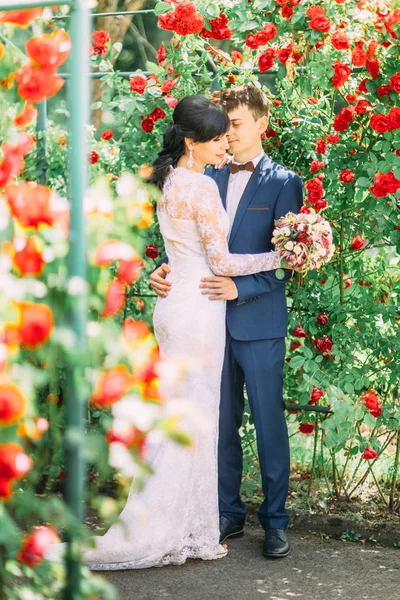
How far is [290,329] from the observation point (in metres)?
4.01

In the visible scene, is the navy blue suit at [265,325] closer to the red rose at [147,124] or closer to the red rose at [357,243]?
the red rose at [357,243]

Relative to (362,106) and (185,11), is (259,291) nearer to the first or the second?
(362,106)

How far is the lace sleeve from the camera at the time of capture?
3.34 m

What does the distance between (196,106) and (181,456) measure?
138 cm

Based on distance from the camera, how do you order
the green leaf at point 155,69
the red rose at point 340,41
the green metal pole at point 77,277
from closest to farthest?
the green metal pole at point 77,277
the red rose at point 340,41
the green leaf at point 155,69

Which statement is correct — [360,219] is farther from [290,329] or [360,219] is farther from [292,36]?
[292,36]

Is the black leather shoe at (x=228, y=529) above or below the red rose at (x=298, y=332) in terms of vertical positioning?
below

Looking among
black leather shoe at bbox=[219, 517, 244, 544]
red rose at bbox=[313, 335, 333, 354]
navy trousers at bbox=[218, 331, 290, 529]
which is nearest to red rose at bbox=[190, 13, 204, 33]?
navy trousers at bbox=[218, 331, 290, 529]

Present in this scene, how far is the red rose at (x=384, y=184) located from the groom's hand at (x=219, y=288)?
677 millimetres

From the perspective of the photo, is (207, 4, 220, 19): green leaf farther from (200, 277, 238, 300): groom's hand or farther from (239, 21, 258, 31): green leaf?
(200, 277, 238, 300): groom's hand

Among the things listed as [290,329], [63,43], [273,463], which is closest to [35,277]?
[63,43]

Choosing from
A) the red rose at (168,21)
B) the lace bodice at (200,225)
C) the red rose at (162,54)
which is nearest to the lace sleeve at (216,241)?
the lace bodice at (200,225)

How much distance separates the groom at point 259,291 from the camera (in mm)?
3521

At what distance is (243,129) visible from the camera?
3533mm
